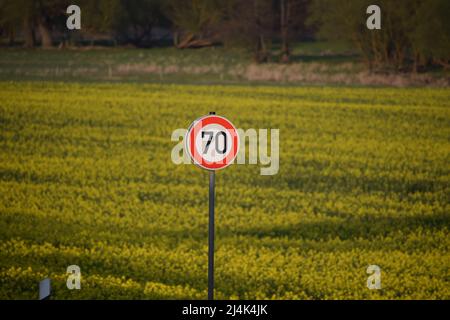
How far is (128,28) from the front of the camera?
85.6m

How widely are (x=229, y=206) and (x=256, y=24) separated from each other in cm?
5073

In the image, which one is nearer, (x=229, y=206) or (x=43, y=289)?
(x=43, y=289)

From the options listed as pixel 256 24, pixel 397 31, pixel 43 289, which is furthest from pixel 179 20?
pixel 43 289

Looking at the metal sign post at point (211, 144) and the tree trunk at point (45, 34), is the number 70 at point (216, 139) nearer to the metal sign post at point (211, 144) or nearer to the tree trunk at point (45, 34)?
the metal sign post at point (211, 144)

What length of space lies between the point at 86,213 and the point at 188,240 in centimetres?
318

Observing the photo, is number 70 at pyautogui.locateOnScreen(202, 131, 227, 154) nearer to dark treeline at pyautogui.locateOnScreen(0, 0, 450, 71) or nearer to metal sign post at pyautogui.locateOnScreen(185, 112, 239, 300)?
metal sign post at pyautogui.locateOnScreen(185, 112, 239, 300)

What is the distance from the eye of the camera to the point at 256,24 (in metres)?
67.2

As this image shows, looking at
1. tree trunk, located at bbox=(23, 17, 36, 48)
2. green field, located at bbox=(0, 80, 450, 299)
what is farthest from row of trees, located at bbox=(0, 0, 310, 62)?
green field, located at bbox=(0, 80, 450, 299)

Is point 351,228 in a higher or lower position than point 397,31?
lower

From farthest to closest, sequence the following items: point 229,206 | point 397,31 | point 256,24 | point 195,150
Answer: point 256,24, point 397,31, point 229,206, point 195,150

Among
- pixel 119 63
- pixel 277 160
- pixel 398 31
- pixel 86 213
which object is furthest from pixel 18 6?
pixel 86 213

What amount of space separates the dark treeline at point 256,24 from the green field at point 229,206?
20363 millimetres

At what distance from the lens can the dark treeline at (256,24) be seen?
5472cm

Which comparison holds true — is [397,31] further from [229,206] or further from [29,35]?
[229,206]
